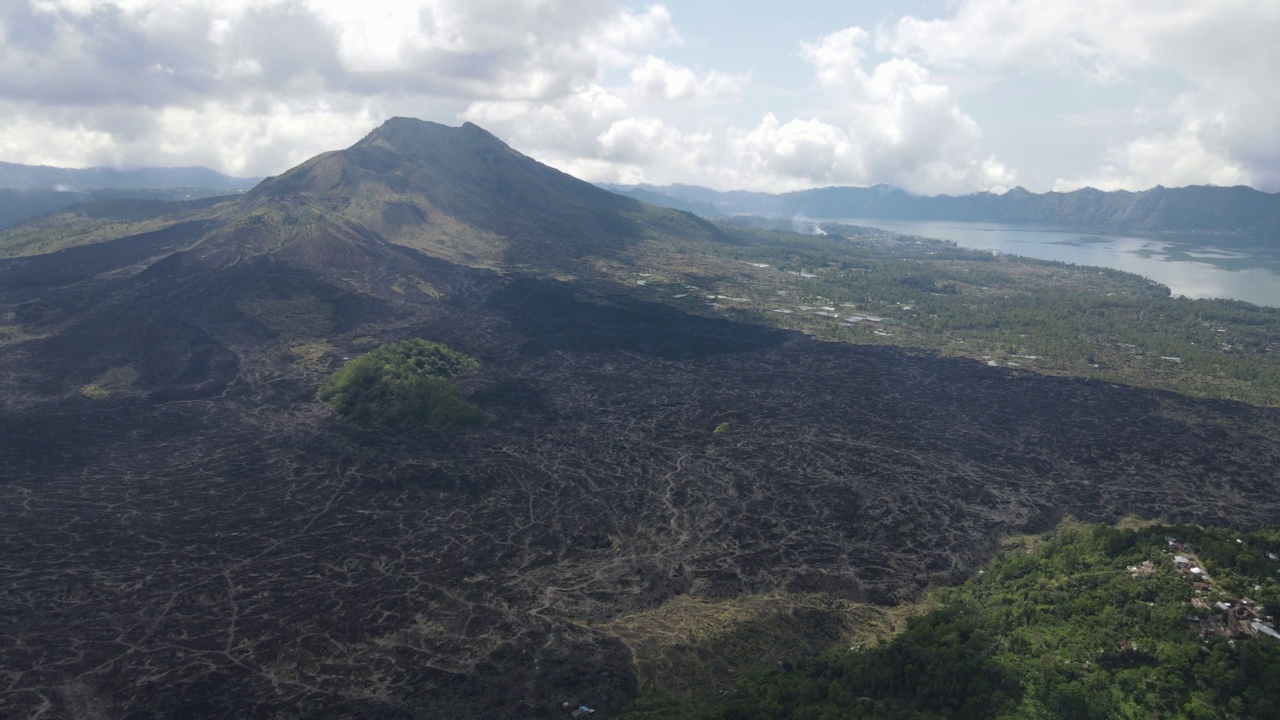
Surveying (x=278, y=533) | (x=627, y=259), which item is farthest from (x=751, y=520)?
(x=627, y=259)

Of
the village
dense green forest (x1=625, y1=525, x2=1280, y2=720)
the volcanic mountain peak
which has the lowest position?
dense green forest (x1=625, y1=525, x2=1280, y2=720)

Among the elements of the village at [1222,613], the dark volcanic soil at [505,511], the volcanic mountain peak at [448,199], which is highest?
the volcanic mountain peak at [448,199]

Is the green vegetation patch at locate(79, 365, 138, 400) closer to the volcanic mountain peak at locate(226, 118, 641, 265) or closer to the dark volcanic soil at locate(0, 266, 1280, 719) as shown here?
the dark volcanic soil at locate(0, 266, 1280, 719)

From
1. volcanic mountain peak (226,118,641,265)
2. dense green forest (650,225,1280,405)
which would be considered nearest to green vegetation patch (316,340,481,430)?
dense green forest (650,225,1280,405)

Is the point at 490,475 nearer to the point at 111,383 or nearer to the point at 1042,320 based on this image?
the point at 111,383

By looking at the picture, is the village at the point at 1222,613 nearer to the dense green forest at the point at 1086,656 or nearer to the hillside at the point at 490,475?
the dense green forest at the point at 1086,656

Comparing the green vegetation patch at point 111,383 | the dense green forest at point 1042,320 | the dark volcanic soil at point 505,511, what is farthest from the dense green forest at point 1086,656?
the green vegetation patch at point 111,383
